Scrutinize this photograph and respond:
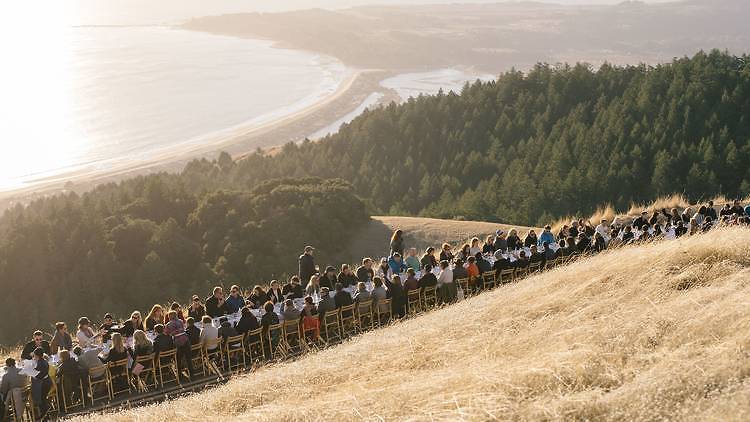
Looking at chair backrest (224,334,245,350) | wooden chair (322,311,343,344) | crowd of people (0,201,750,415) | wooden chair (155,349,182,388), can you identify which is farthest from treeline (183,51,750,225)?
wooden chair (155,349,182,388)

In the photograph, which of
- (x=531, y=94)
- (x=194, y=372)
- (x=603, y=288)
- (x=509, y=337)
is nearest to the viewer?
(x=509, y=337)

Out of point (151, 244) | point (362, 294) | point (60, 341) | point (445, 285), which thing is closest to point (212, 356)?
point (60, 341)

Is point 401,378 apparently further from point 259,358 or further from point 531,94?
point 531,94

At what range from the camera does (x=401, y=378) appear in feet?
34.6

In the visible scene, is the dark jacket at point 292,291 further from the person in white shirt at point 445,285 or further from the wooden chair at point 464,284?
the wooden chair at point 464,284

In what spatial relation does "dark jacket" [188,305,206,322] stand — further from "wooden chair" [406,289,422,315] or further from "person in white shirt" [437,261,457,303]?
"person in white shirt" [437,261,457,303]

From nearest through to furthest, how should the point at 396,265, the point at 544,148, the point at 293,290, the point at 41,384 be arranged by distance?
the point at 41,384
the point at 293,290
the point at 396,265
the point at 544,148

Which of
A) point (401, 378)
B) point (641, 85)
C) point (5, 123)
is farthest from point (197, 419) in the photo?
point (5, 123)

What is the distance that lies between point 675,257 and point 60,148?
7033 centimetres

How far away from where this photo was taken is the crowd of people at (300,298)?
1378 cm

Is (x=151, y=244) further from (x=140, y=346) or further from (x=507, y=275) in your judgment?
(x=140, y=346)

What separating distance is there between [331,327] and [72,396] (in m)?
5.16

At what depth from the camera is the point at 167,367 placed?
14.6m

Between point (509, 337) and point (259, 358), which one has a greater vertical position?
point (509, 337)
